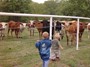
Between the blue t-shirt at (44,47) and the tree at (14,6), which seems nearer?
the blue t-shirt at (44,47)

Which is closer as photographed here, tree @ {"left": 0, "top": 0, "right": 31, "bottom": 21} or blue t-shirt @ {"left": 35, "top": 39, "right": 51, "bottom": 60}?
blue t-shirt @ {"left": 35, "top": 39, "right": 51, "bottom": 60}

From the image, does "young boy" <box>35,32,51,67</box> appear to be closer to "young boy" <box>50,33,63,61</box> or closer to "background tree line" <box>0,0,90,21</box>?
"young boy" <box>50,33,63,61</box>

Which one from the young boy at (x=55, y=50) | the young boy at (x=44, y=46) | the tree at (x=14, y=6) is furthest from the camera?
the tree at (x=14, y=6)

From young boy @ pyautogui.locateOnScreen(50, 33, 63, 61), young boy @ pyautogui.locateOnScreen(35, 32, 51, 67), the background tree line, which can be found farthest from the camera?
the background tree line

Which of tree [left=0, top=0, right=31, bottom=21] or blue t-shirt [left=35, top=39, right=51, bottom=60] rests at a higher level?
tree [left=0, top=0, right=31, bottom=21]

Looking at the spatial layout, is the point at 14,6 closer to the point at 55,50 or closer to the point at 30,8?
the point at 30,8

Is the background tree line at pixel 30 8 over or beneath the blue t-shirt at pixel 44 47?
over

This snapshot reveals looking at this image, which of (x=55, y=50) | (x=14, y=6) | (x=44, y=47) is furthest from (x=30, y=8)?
(x=44, y=47)

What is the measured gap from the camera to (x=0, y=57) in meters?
13.3

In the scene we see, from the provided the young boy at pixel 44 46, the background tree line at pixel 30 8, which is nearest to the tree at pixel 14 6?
the background tree line at pixel 30 8

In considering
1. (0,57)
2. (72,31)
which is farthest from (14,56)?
(72,31)

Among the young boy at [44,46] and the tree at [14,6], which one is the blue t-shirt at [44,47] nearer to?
the young boy at [44,46]

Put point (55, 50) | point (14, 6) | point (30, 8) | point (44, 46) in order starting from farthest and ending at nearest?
point (30, 8)
point (14, 6)
point (55, 50)
point (44, 46)

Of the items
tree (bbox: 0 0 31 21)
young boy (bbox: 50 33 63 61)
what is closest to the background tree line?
tree (bbox: 0 0 31 21)
